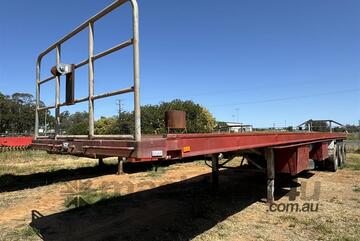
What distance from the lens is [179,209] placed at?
7.86 meters

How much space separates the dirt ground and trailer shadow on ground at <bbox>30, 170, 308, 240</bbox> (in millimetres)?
17

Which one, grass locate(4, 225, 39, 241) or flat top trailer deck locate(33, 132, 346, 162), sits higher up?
flat top trailer deck locate(33, 132, 346, 162)

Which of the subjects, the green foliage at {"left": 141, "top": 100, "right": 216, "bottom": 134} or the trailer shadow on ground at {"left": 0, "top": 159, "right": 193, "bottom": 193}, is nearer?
the trailer shadow on ground at {"left": 0, "top": 159, "right": 193, "bottom": 193}

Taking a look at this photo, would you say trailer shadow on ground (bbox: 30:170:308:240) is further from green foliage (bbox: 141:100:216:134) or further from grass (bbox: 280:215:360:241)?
green foliage (bbox: 141:100:216:134)

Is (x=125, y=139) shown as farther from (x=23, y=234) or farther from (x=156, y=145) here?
(x=23, y=234)

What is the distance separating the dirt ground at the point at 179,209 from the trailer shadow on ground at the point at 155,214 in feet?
0.06

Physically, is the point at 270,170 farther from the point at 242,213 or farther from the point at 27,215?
the point at 27,215

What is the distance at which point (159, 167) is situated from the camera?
16250mm

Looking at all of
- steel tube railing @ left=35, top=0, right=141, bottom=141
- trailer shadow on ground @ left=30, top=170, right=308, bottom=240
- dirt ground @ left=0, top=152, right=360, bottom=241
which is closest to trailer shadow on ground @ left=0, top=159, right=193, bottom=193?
dirt ground @ left=0, top=152, right=360, bottom=241

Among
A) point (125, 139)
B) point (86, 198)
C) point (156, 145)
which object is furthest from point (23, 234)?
point (156, 145)

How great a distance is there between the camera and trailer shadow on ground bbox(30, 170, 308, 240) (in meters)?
6.19

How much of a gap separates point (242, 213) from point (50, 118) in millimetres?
4321

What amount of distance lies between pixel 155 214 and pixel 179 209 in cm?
64

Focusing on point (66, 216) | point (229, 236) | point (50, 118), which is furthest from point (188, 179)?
point (50, 118)
